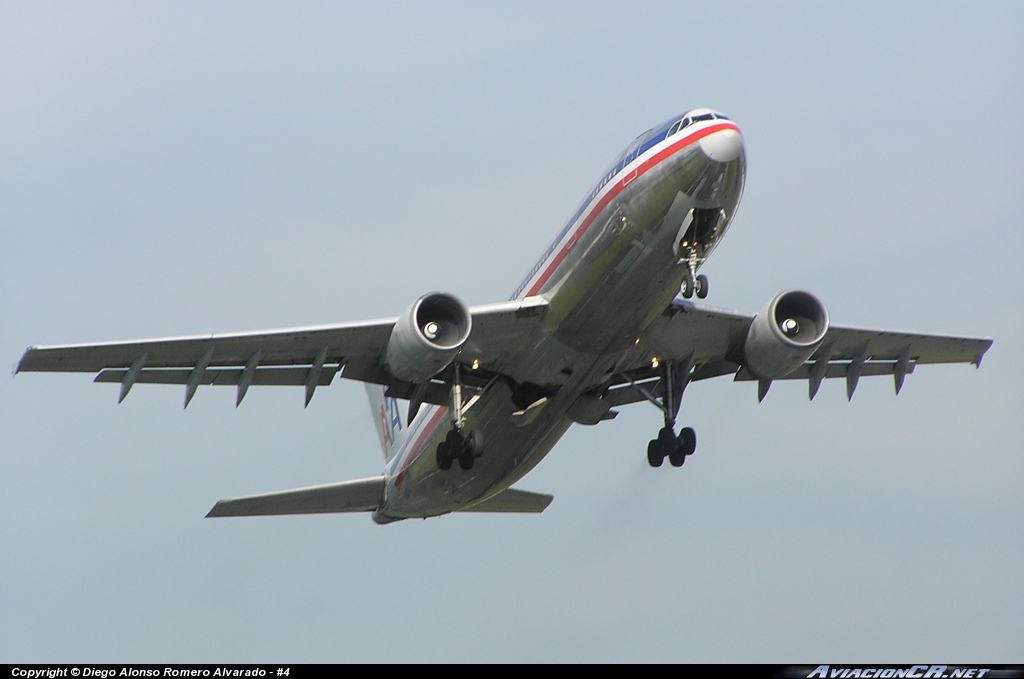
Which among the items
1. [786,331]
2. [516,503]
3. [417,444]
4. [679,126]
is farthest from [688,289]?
[516,503]

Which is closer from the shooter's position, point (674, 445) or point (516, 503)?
point (674, 445)

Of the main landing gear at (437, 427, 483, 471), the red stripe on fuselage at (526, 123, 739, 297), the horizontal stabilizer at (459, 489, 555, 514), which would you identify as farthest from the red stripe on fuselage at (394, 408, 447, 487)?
the red stripe on fuselage at (526, 123, 739, 297)

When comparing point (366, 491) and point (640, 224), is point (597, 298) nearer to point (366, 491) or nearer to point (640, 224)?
point (640, 224)

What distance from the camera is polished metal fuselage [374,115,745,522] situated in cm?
2644

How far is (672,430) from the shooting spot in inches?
1270

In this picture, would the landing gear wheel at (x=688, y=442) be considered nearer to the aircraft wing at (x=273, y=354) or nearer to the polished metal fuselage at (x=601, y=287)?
the polished metal fuselage at (x=601, y=287)

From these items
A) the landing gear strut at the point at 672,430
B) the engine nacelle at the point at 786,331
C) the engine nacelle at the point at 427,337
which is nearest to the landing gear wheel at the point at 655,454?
the landing gear strut at the point at 672,430

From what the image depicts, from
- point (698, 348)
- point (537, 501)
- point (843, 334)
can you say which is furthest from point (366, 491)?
point (843, 334)

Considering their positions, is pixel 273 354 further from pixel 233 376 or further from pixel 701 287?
pixel 701 287

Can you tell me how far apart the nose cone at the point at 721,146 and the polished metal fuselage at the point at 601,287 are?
2 cm

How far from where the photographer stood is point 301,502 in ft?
117

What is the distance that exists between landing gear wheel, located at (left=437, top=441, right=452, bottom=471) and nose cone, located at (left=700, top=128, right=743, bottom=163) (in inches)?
351

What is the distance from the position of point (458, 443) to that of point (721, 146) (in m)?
8.85

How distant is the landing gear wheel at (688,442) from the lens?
32062 mm
